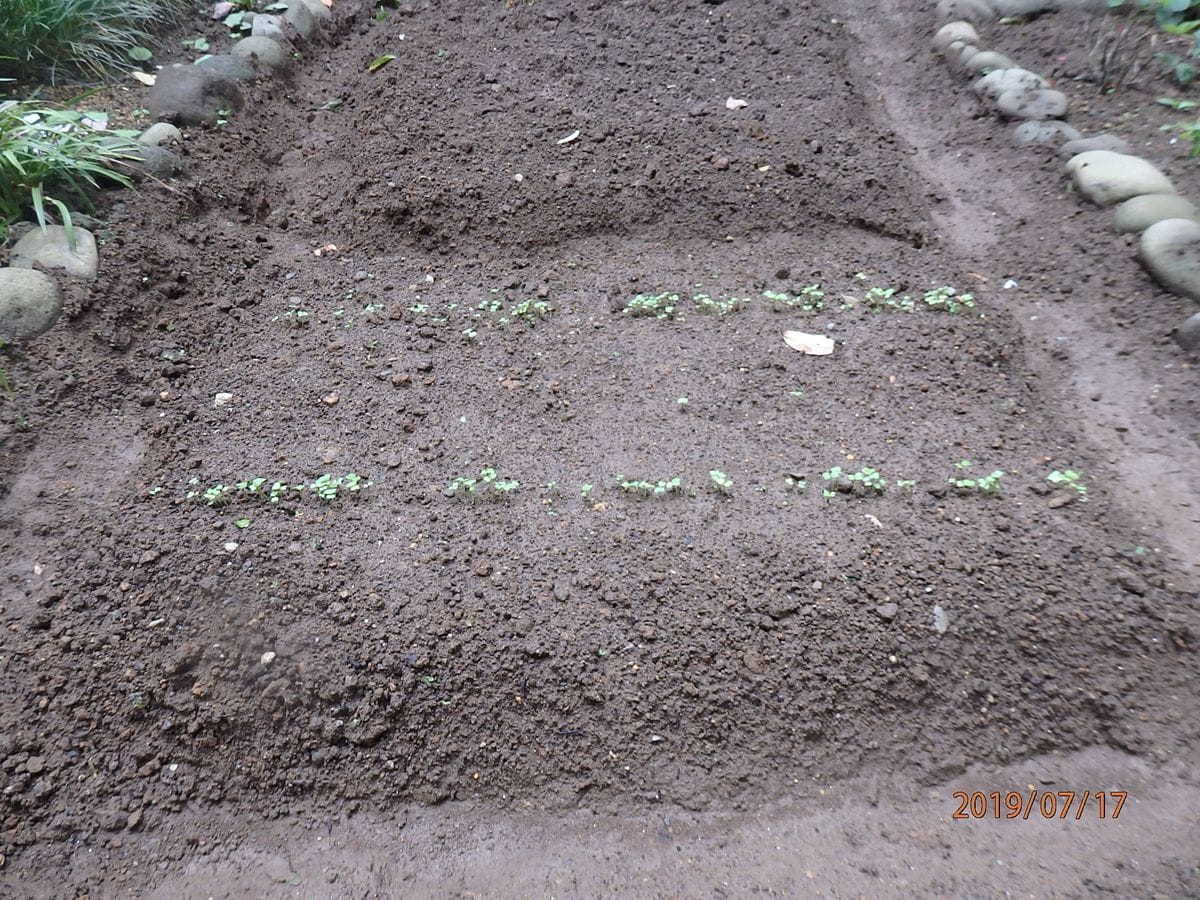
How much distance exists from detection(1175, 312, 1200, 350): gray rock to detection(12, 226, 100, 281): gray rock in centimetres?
448

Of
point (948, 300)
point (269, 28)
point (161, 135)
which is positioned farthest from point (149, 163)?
point (948, 300)

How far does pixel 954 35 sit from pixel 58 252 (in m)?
5.12

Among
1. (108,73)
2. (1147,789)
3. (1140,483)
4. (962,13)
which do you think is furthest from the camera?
(962,13)

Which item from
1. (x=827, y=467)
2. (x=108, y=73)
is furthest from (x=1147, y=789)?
(x=108, y=73)

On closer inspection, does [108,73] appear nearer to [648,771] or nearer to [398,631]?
[398,631]

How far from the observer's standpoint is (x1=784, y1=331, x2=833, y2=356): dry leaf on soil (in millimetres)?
3096

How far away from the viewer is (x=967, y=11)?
16.5 feet

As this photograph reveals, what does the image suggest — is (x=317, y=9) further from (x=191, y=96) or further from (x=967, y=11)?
(x=967, y=11)

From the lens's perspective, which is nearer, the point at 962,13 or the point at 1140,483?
the point at 1140,483

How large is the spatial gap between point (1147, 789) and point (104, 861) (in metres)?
2.67

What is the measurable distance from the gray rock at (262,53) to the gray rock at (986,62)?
13.9ft

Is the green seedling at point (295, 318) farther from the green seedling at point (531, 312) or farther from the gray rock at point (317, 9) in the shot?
the gray rock at point (317, 9)

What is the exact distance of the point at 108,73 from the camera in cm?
451

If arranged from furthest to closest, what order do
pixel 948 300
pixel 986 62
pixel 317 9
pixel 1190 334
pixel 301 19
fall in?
1. pixel 317 9
2. pixel 301 19
3. pixel 986 62
4. pixel 948 300
5. pixel 1190 334
